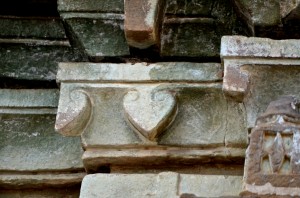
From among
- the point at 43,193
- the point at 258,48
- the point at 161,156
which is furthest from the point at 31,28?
the point at 258,48

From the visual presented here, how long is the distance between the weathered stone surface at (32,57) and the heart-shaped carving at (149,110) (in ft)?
0.95

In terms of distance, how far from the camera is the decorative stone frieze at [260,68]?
1.96 meters

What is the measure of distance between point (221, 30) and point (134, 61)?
0.69ft

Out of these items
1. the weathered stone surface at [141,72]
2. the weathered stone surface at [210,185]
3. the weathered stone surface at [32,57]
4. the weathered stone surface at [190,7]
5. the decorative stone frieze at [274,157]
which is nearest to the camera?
the decorative stone frieze at [274,157]

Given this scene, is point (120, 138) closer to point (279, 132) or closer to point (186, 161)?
point (186, 161)

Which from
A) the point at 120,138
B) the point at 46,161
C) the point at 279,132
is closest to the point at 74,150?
the point at 46,161

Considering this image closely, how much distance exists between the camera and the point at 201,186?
Result: 1961mm

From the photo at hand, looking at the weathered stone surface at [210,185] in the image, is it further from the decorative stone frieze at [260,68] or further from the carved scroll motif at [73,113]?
the carved scroll motif at [73,113]

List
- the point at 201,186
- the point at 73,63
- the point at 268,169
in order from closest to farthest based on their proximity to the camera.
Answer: the point at 268,169 → the point at 201,186 → the point at 73,63

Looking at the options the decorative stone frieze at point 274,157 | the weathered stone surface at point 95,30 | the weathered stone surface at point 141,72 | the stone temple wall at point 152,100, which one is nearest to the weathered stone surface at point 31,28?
the stone temple wall at point 152,100

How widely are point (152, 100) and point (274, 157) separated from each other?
0.37m

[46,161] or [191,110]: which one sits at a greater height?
[191,110]

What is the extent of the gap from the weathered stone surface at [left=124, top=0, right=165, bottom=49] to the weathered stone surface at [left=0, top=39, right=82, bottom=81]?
0.23m

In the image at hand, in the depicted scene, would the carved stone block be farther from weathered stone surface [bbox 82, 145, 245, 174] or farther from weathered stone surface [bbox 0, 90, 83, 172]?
weathered stone surface [bbox 82, 145, 245, 174]
